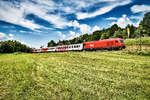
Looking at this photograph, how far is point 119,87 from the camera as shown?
479cm

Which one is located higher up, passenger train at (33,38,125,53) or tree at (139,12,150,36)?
tree at (139,12,150,36)

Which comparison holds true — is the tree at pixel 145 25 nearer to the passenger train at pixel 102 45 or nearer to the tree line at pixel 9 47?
the passenger train at pixel 102 45

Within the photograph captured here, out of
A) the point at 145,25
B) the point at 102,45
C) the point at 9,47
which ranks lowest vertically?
the point at 102,45

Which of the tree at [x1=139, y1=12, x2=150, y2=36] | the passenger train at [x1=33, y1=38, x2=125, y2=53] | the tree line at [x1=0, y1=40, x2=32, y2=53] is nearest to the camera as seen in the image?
the passenger train at [x1=33, y1=38, x2=125, y2=53]

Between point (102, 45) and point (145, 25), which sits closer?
point (102, 45)

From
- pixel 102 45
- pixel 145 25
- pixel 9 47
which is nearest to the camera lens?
pixel 102 45

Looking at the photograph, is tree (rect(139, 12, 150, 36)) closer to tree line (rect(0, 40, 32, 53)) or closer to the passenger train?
the passenger train

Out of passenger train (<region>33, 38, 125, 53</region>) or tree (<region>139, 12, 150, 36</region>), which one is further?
tree (<region>139, 12, 150, 36</region>)

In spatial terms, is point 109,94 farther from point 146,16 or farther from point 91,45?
point 146,16

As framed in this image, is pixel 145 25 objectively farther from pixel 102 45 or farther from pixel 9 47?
pixel 9 47

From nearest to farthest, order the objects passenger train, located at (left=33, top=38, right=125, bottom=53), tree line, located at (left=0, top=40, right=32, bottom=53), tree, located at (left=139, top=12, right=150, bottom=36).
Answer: passenger train, located at (left=33, top=38, right=125, bottom=53), tree line, located at (left=0, top=40, right=32, bottom=53), tree, located at (left=139, top=12, right=150, bottom=36)

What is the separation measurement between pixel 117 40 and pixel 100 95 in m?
23.5

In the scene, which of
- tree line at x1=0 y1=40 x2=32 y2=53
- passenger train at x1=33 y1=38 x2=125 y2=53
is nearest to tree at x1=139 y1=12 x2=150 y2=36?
passenger train at x1=33 y1=38 x2=125 y2=53

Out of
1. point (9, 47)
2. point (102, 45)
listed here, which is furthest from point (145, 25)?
point (9, 47)
